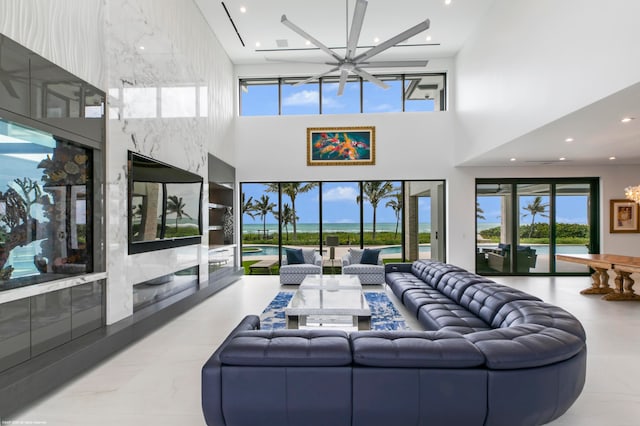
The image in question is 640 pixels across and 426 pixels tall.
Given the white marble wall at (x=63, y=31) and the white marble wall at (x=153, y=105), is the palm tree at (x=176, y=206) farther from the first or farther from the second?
the white marble wall at (x=63, y=31)

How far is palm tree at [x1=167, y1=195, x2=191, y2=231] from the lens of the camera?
520cm

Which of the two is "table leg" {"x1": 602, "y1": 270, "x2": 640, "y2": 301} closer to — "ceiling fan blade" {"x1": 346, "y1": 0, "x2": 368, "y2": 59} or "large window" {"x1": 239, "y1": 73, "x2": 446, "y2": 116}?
"large window" {"x1": 239, "y1": 73, "x2": 446, "y2": 116}

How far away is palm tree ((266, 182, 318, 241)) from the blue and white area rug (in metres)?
2.85

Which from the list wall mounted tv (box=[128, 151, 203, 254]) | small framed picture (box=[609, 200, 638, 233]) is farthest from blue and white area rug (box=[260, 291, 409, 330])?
small framed picture (box=[609, 200, 638, 233])

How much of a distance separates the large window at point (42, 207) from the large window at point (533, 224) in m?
8.37

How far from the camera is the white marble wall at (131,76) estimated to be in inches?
129

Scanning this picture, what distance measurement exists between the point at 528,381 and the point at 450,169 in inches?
290

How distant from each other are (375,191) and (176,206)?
207 inches

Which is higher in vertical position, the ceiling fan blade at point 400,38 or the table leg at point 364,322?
the ceiling fan blade at point 400,38

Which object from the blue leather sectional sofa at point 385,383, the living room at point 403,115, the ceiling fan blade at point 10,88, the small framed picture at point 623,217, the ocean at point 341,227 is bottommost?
the blue leather sectional sofa at point 385,383

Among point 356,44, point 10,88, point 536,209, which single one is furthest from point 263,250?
point 536,209

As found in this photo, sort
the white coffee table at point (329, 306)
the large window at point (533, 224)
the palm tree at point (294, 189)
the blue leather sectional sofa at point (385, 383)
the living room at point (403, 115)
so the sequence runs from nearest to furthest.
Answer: the blue leather sectional sofa at point (385, 383) < the living room at point (403, 115) < the white coffee table at point (329, 306) < the large window at point (533, 224) < the palm tree at point (294, 189)

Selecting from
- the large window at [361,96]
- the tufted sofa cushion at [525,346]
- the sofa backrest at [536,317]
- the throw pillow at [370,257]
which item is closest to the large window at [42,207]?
the tufted sofa cushion at [525,346]

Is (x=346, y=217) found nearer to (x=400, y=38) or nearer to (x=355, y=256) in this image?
(x=355, y=256)
